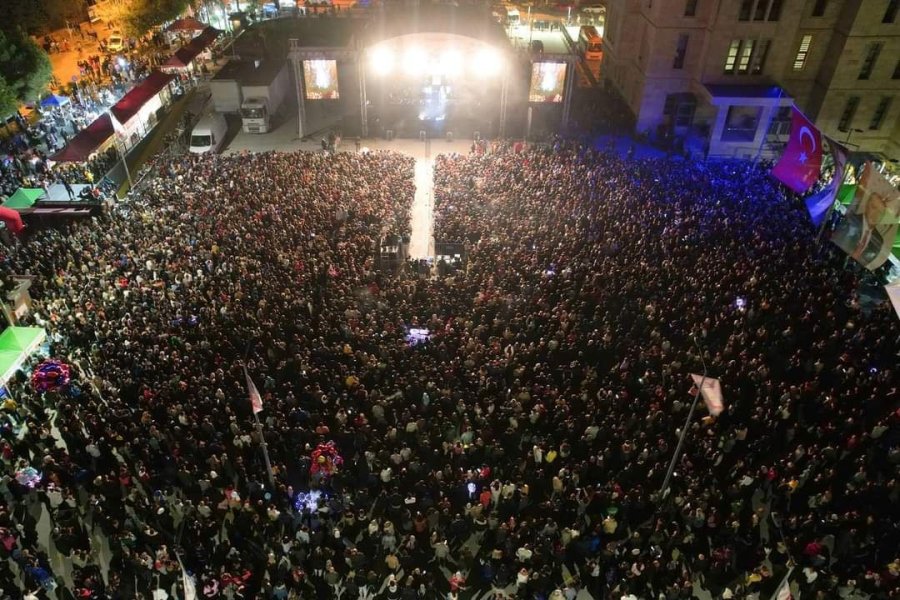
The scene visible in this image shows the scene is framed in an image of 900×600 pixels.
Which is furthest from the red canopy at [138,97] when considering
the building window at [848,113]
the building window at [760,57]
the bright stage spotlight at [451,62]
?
the building window at [848,113]

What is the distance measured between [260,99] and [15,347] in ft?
77.0

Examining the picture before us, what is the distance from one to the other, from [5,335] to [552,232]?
17.0 m

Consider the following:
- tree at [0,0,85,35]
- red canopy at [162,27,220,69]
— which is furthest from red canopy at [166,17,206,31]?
tree at [0,0,85,35]

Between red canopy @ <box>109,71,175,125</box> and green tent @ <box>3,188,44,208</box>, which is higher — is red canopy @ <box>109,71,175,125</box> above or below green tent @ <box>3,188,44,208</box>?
above

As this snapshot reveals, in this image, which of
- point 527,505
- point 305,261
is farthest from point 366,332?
point 527,505

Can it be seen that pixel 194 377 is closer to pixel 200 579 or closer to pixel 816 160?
pixel 200 579

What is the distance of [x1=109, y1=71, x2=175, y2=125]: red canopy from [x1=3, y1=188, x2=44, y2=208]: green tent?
7064 mm

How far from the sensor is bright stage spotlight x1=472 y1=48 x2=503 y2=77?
33.8 meters

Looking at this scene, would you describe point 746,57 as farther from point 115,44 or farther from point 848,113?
point 115,44

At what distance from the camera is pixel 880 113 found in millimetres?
31562

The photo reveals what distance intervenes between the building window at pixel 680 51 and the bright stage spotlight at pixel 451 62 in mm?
11765

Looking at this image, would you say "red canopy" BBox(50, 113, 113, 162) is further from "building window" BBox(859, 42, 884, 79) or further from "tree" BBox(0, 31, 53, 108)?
"building window" BBox(859, 42, 884, 79)

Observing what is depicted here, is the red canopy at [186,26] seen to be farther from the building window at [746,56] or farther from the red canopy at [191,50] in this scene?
the building window at [746,56]

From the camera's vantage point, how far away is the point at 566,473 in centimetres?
1384
